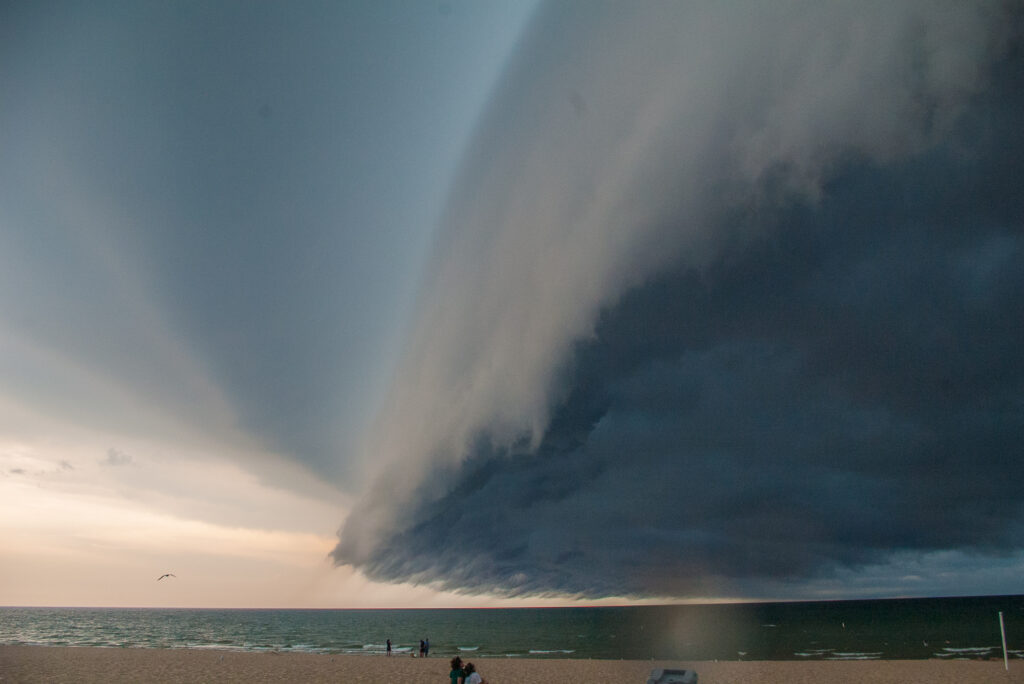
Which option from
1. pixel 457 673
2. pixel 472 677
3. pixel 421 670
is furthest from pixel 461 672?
pixel 421 670

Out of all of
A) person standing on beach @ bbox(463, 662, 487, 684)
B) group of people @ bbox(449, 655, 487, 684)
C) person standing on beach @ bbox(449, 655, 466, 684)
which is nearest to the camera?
person standing on beach @ bbox(463, 662, 487, 684)

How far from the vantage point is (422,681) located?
38.3 meters

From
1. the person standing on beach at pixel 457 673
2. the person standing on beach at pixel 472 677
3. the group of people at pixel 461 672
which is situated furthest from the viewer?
the person standing on beach at pixel 457 673

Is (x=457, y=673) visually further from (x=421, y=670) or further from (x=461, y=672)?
(x=421, y=670)

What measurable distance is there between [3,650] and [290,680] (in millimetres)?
42138

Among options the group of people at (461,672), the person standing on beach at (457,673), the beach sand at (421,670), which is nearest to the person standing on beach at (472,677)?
the group of people at (461,672)

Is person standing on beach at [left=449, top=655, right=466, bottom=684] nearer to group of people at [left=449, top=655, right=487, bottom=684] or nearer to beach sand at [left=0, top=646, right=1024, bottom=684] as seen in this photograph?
group of people at [left=449, top=655, right=487, bottom=684]

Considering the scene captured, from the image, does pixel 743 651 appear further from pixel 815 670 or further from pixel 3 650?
pixel 3 650

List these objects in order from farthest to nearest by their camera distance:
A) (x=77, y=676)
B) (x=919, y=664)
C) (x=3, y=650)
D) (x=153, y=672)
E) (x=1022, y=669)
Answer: (x=3, y=650)
(x=919, y=664)
(x=1022, y=669)
(x=153, y=672)
(x=77, y=676)

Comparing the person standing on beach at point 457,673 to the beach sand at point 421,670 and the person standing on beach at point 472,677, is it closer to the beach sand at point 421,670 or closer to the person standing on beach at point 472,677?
the person standing on beach at point 472,677

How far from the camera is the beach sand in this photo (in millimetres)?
38938

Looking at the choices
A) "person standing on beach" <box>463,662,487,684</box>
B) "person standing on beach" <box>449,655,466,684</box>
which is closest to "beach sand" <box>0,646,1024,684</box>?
"person standing on beach" <box>449,655,466,684</box>

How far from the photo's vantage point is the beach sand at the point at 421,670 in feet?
128

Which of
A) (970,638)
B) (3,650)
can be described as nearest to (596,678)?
(3,650)
